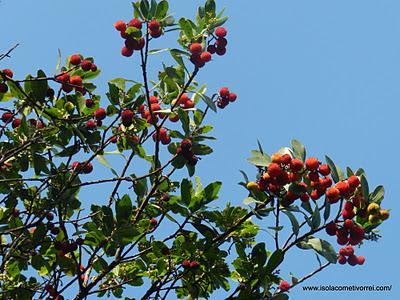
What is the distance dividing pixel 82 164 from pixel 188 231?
3.54ft

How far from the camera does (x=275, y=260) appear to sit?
4.95 m

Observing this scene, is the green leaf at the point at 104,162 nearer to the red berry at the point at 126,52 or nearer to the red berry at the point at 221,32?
the red berry at the point at 126,52

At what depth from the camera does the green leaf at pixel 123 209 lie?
5.14 m

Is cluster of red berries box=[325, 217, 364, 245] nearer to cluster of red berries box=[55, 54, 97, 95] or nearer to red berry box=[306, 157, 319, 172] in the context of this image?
red berry box=[306, 157, 319, 172]

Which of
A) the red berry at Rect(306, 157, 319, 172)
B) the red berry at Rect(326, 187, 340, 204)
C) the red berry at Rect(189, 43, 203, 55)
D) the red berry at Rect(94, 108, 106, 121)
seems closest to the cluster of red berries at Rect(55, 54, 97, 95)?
the red berry at Rect(94, 108, 106, 121)

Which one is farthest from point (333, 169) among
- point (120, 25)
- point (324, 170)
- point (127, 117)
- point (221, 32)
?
point (120, 25)

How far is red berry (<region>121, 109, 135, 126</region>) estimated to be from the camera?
545cm

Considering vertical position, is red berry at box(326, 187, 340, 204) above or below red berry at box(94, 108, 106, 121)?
below

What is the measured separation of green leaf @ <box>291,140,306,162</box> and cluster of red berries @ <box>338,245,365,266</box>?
95cm

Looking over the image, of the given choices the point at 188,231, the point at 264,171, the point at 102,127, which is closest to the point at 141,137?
the point at 102,127

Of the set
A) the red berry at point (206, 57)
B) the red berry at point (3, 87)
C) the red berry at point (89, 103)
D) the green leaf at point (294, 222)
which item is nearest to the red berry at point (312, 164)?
the green leaf at point (294, 222)

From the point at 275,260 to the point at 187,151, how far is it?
3.84 feet

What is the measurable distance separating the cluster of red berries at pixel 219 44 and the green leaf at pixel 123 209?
148 centimetres

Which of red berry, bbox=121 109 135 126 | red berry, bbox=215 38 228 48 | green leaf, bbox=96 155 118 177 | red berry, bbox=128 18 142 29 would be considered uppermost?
red berry, bbox=215 38 228 48
